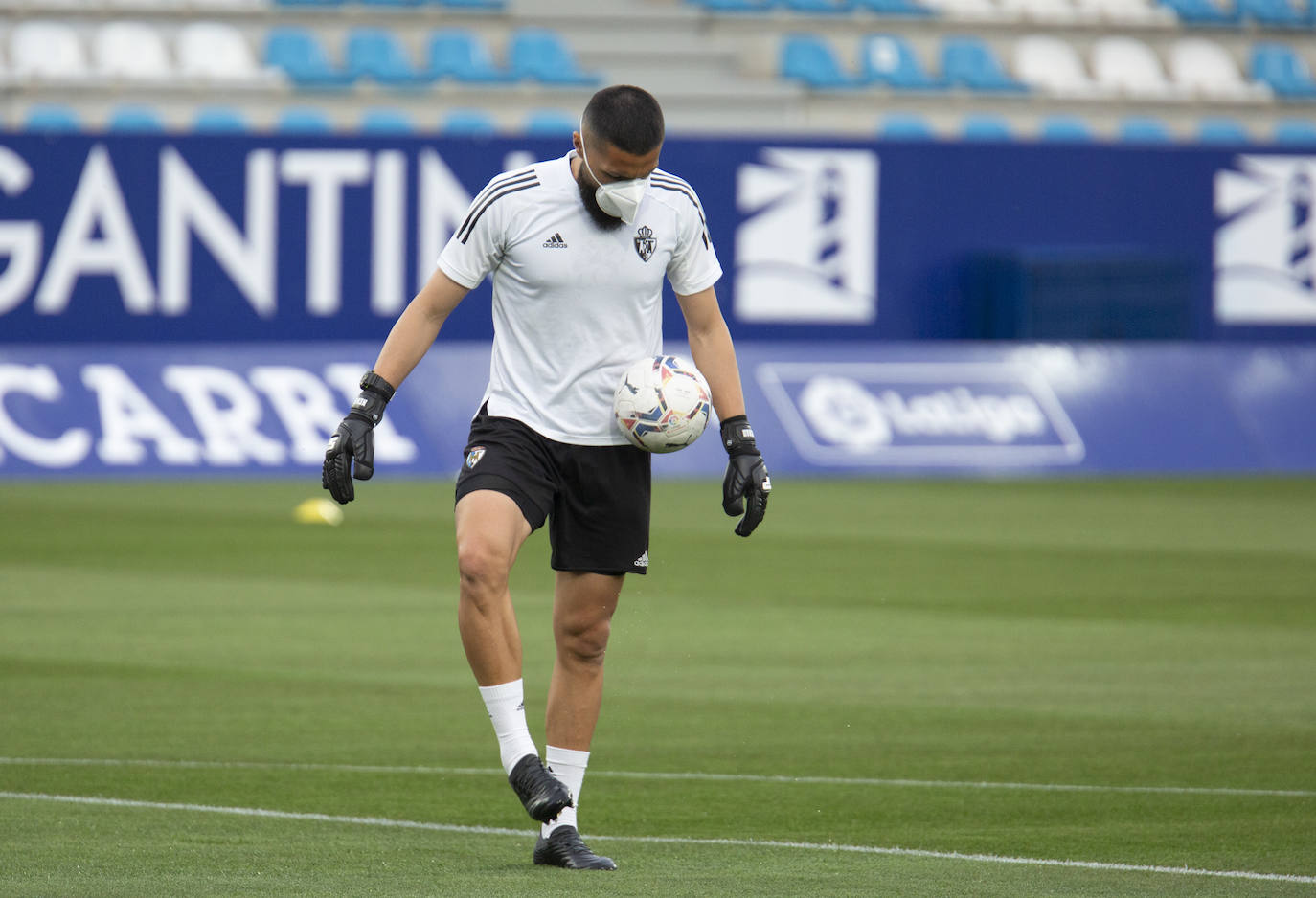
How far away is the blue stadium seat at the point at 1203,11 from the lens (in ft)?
105

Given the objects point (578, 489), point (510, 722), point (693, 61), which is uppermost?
point (693, 61)

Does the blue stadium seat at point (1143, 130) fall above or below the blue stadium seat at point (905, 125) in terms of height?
above

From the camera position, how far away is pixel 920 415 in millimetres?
22797

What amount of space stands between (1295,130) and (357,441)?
26077mm

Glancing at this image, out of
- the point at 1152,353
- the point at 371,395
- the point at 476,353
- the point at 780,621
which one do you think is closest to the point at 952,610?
the point at 780,621

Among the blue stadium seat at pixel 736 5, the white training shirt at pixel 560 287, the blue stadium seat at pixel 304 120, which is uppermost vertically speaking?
the blue stadium seat at pixel 736 5

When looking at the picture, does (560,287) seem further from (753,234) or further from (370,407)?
(753,234)

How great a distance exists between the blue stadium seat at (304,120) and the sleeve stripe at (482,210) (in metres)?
19.8

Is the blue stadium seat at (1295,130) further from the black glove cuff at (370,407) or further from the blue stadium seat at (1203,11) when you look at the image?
the black glove cuff at (370,407)

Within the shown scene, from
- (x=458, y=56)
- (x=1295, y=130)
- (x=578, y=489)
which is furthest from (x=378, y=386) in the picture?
(x=1295, y=130)

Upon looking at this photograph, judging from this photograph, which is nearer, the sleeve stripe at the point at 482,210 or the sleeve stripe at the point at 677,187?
the sleeve stripe at the point at 482,210

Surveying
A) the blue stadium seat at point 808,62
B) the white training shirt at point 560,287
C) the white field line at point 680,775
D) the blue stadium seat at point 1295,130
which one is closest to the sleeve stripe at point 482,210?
the white training shirt at point 560,287

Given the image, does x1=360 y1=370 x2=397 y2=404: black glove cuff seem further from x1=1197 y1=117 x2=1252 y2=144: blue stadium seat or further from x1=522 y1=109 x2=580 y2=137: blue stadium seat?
x1=1197 y1=117 x2=1252 y2=144: blue stadium seat

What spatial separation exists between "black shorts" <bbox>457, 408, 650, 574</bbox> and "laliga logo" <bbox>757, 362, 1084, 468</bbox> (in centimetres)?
1580
